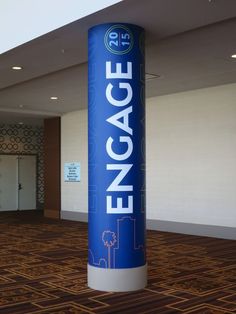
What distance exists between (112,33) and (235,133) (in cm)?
489

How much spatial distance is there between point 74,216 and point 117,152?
865 cm

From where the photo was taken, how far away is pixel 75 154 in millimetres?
13680

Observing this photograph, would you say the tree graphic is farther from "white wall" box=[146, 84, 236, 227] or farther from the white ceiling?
"white wall" box=[146, 84, 236, 227]

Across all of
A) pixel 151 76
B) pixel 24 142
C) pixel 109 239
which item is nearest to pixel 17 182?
pixel 24 142

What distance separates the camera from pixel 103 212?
A: 5230mm

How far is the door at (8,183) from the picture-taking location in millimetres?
17016

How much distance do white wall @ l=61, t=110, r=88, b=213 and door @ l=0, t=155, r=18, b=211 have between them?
12.4ft

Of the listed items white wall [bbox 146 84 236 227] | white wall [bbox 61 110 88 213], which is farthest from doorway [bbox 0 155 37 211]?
white wall [bbox 146 84 236 227]

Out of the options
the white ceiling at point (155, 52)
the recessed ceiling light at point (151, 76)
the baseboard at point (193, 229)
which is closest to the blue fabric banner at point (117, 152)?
the white ceiling at point (155, 52)

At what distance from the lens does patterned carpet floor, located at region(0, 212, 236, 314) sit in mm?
4652

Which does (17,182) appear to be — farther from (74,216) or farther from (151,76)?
(151,76)

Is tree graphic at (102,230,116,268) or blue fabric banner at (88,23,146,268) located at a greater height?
blue fabric banner at (88,23,146,268)

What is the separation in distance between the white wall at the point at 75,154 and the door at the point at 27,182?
3.79m

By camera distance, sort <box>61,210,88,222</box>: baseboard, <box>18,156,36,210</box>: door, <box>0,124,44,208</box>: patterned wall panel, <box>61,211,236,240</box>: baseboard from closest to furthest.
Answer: <box>61,211,236,240</box>: baseboard, <box>61,210,88,222</box>: baseboard, <box>0,124,44,208</box>: patterned wall panel, <box>18,156,36,210</box>: door
